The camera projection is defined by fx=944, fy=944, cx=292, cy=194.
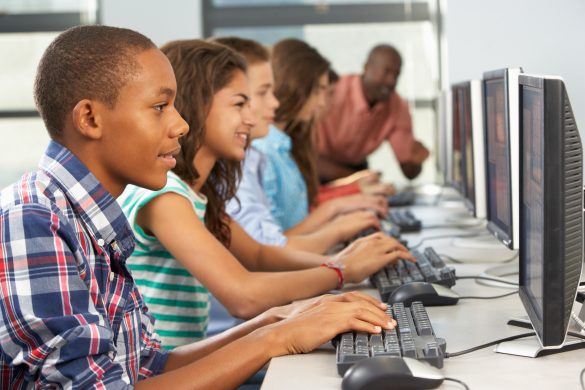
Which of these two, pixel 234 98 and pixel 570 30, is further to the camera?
pixel 570 30

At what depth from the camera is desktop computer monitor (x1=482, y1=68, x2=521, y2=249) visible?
5.55 feet

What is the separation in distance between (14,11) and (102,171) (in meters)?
4.56

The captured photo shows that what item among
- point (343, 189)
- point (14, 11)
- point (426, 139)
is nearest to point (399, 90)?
point (426, 139)

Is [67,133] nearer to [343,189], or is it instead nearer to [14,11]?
[343,189]

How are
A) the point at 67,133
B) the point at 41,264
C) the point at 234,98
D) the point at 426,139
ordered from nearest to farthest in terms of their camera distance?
1. the point at 41,264
2. the point at 67,133
3. the point at 234,98
4. the point at 426,139

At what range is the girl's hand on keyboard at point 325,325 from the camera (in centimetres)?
130

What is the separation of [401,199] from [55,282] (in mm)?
2699

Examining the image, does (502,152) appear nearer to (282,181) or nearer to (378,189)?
(282,181)

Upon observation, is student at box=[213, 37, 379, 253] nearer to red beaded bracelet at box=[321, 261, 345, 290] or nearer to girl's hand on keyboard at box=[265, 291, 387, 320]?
red beaded bracelet at box=[321, 261, 345, 290]

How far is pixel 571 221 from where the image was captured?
1.11 metres


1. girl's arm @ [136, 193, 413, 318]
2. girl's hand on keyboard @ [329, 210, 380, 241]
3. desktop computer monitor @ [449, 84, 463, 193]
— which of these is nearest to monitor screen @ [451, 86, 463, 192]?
desktop computer monitor @ [449, 84, 463, 193]

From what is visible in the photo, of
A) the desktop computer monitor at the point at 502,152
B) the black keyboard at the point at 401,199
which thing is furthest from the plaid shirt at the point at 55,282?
the black keyboard at the point at 401,199

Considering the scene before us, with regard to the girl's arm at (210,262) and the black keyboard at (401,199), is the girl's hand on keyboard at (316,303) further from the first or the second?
the black keyboard at (401,199)

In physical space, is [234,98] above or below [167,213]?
above
